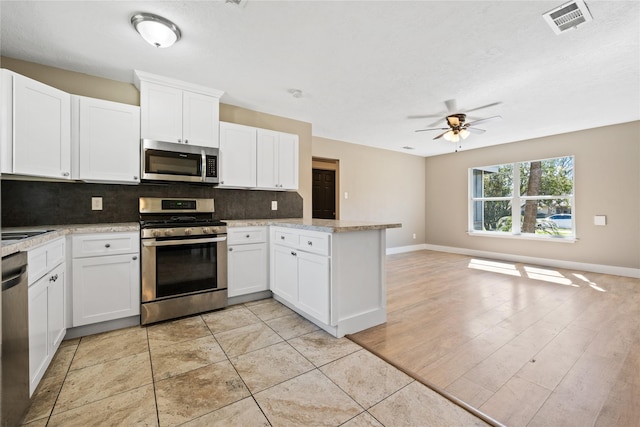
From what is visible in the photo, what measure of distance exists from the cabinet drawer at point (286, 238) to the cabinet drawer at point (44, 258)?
1.75 meters

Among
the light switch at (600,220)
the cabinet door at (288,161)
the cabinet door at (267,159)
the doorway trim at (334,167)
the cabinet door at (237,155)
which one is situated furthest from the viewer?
the doorway trim at (334,167)

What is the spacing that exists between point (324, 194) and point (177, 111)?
3156 millimetres

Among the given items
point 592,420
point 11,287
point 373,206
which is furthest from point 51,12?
point 373,206

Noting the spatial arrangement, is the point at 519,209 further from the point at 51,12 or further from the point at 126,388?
the point at 51,12

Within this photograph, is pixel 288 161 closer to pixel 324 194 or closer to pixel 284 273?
pixel 284 273

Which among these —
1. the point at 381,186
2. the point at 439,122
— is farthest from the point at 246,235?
the point at 381,186

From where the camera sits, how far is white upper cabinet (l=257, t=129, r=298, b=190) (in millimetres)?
3488

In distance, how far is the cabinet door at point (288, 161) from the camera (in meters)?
3.64

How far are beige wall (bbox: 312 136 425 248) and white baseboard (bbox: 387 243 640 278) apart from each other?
165mm

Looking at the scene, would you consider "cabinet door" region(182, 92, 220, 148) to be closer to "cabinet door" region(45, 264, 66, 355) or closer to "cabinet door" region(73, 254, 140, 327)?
"cabinet door" region(73, 254, 140, 327)

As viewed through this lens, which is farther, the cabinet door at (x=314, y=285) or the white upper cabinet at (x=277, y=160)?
the white upper cabinet at (x=277, y=160)

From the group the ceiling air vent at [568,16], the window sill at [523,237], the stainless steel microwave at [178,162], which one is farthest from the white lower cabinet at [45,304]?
the window sill at [523,237]

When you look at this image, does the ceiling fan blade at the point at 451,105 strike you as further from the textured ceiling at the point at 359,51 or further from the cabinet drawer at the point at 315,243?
the cabinet drawer at the point at 315,243

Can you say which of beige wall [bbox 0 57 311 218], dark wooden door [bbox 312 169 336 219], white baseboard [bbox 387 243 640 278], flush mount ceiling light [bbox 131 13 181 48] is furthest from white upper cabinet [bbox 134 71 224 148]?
white baseboard [bbox 387 243 640 278]
